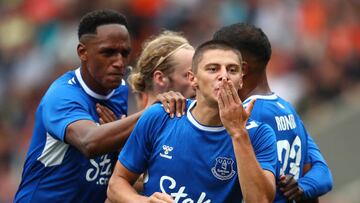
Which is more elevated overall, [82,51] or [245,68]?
[245,68]

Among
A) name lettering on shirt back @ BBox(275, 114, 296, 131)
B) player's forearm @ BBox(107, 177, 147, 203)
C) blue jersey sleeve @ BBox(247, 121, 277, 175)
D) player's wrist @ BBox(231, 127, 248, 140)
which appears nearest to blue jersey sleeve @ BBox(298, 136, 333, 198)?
name lettering on shirt back @ BBox(275, 114, 296, 131)

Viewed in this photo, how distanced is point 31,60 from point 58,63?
0.91 meters

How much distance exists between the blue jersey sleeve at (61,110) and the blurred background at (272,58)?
754 cm

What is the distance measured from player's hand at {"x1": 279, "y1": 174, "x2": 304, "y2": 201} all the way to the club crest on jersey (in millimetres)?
712

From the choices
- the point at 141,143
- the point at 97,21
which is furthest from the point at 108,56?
the point at 141,143

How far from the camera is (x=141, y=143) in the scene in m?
8.15

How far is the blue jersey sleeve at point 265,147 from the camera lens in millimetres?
8047

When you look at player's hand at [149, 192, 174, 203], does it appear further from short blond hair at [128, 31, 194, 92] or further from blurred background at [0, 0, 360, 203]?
blurred background at [0, 0, 360, 203]

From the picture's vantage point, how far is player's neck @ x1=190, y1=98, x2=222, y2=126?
8070 mm

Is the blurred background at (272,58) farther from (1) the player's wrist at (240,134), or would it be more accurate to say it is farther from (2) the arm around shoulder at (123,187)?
(1) the player's wrist at (240,134)

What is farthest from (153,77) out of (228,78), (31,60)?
(31,60)

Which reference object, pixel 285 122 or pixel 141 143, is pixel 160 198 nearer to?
pixel 141 143

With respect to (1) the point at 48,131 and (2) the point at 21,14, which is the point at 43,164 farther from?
(2) the point at 21,14

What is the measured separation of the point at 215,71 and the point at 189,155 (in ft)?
1.98
